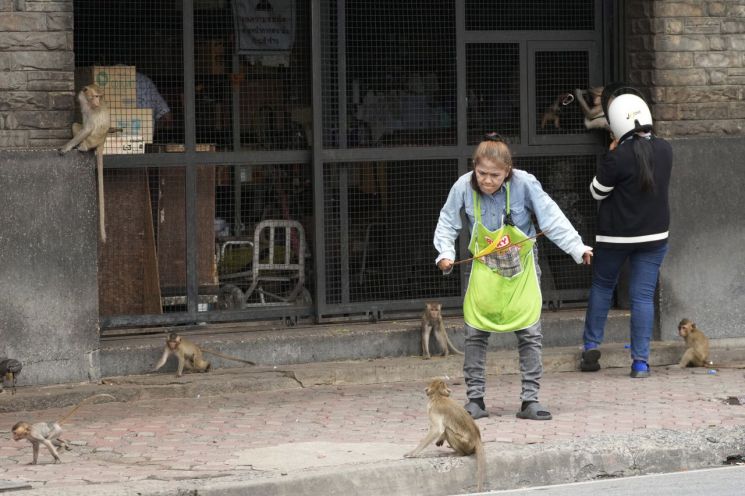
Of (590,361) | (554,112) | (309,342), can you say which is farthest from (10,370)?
(554,112)

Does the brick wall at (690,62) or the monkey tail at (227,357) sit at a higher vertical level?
the brick wall at (690,62)

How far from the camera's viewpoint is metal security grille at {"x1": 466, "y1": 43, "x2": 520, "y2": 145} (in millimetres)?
12312

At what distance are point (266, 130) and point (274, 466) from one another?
4418mm

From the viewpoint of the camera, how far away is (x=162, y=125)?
11695 millimetres

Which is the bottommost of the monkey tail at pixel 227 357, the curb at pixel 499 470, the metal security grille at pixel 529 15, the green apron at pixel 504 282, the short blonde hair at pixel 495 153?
the curb at pixel 499 470

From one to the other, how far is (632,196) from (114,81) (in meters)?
4.13

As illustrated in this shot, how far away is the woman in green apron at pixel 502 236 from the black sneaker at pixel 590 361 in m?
2.30

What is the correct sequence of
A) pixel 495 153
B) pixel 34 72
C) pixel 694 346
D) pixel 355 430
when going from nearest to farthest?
pixel 495 153 → pixel 355 430 → pixel 34 72 → pixel 694 346

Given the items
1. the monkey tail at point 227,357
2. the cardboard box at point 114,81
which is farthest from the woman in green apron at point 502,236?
the cardboard box at point 114,81

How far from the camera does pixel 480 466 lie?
7.96 meters

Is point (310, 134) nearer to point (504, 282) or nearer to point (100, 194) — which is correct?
point (100, 194)

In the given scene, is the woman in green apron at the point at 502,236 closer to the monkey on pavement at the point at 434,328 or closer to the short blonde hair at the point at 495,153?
the short blonde hair at the point at 495,153

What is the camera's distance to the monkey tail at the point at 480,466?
796 centimetres

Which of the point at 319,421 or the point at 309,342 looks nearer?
the point at 319,421
